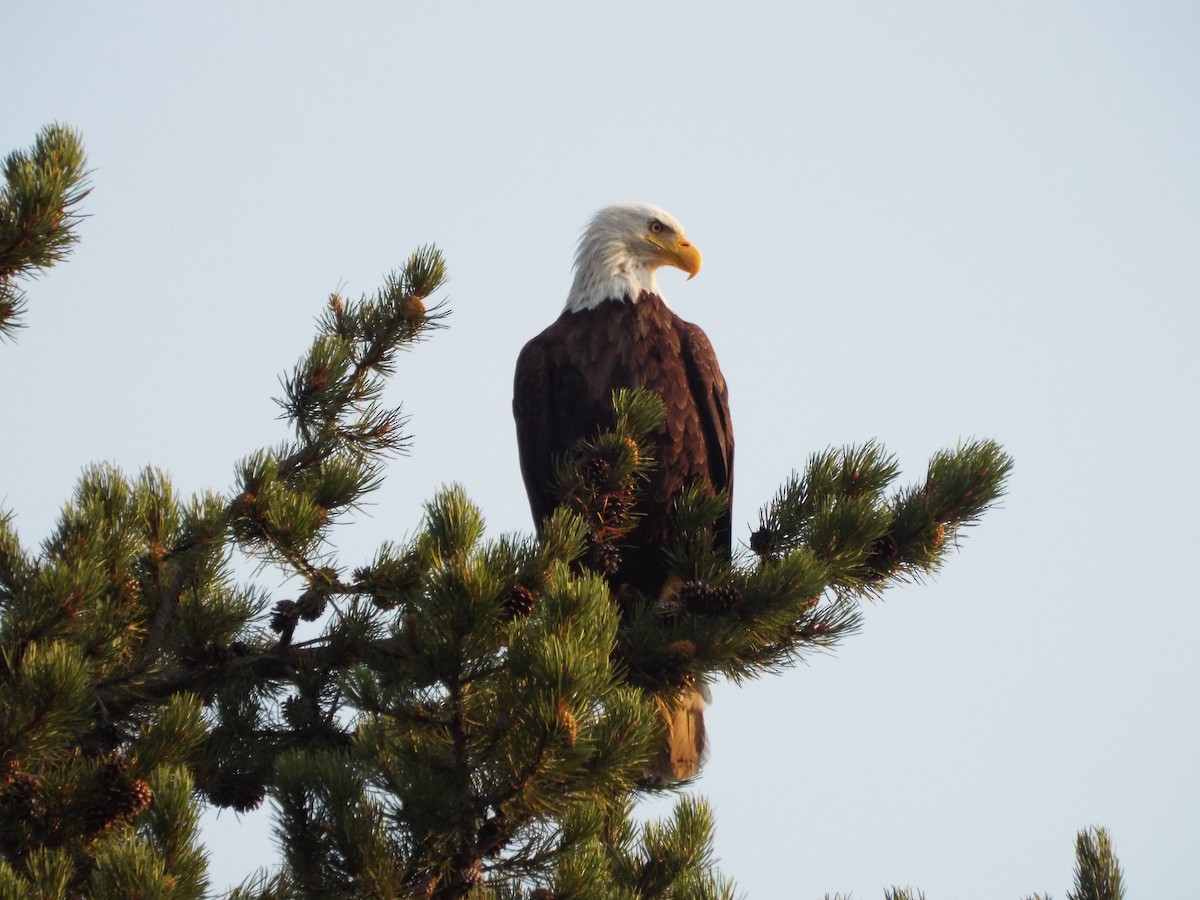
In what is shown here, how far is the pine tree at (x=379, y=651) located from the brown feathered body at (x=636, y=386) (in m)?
1.12

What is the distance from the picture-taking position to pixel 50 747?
272cm

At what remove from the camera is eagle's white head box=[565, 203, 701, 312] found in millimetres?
6082

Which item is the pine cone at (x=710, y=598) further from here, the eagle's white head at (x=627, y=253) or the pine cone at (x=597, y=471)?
the eagle's white head at (x=627, y=253)

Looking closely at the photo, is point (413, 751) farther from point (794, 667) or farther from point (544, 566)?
point (794, 667)

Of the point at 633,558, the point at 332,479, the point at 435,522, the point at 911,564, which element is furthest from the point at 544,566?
the point at 633,558

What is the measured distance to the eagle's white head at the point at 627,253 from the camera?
20.0 ft

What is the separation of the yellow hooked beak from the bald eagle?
268 millimetres

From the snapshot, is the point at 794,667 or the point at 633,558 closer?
the point at 794,667

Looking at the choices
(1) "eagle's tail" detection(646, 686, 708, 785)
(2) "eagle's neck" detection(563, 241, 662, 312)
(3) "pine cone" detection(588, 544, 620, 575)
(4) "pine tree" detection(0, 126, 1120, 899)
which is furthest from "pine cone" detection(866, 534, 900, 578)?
(2) "eagle's neck" detection(563, 241, 662, 312)

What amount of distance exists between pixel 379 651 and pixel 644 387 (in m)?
2.21

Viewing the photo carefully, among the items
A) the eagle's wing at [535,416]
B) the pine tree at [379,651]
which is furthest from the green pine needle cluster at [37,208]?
the eagle's wing at [535,416]

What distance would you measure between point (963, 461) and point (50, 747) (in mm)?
2432

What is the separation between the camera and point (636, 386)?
5301mm

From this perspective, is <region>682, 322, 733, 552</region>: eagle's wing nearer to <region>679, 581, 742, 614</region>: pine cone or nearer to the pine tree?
the pine tree
